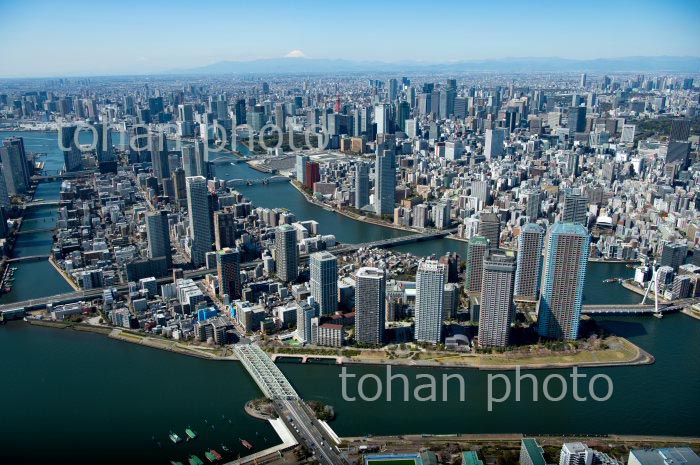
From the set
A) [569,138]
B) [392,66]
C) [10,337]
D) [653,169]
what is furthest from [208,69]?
[10,337]

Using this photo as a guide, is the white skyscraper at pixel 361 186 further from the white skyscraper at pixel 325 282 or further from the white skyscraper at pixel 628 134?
the white skyscraper at pixel 628 134

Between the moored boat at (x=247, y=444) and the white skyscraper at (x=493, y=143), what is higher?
the white skyscraper at (x=493, y=143)

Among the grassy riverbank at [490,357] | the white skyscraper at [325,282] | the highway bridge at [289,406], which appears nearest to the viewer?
the highway bridge at [289,406]

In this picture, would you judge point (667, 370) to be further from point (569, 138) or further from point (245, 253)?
point (569, 138)

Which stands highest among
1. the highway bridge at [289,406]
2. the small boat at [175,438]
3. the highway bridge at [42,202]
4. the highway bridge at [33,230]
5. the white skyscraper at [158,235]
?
the white skyscraper at [158,235]

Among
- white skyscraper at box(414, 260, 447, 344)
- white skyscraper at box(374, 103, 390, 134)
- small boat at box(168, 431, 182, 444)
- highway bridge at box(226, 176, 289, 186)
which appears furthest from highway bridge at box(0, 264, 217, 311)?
white skyscraper at box(374, 103, 390, 134)

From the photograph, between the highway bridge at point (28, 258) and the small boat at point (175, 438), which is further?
the highway bridge at point (28, 258)

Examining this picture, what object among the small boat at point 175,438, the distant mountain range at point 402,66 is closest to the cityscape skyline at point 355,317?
the small boat at point 175,438

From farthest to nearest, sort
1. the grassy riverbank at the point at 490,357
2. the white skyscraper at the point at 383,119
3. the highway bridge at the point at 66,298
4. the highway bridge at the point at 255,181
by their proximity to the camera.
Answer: the white skyscraper at the point at 383,119 → the highway bridge at the point at 255,181 → the highway bridge at the point at 66,298 → the grassy riverbank at the point at 490,357
